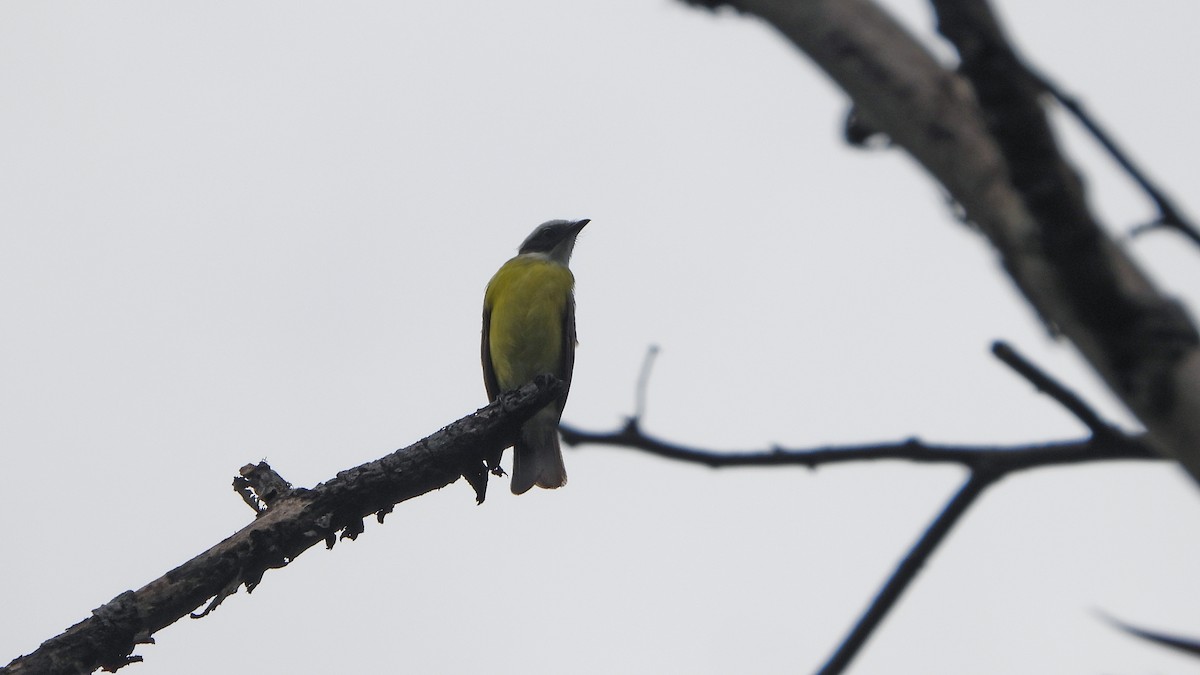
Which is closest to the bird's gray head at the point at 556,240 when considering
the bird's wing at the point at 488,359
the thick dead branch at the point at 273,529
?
the bird's wing at the point at 488,359

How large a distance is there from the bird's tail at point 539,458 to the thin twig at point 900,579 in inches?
305

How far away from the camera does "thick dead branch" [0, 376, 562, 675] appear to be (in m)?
5.19

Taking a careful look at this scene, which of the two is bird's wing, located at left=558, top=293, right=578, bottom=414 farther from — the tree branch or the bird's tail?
the tree branch

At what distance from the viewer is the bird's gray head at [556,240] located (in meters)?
11.3

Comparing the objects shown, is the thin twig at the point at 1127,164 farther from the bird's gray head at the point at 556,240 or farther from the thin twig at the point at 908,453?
the bird's gray head at the point at 556,240

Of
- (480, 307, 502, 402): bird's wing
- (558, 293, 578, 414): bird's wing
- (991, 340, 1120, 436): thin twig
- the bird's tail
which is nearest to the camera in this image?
(991, 340, 1120, 436): thin twig

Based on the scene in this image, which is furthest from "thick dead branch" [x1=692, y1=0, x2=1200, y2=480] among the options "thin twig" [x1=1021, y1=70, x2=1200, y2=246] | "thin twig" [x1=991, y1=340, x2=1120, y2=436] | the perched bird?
the perched bird

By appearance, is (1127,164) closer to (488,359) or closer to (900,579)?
(900,579)

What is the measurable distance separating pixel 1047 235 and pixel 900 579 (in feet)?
2.07

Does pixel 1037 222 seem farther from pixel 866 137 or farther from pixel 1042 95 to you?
pixel 866 137

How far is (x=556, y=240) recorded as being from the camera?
11.4 meters

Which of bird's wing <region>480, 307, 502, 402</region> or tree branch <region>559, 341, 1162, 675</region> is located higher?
bird's wing <region>480, 307, 502, 402</region>

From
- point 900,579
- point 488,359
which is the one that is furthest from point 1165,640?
point 488,359

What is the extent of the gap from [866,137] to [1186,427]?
2.06ft
